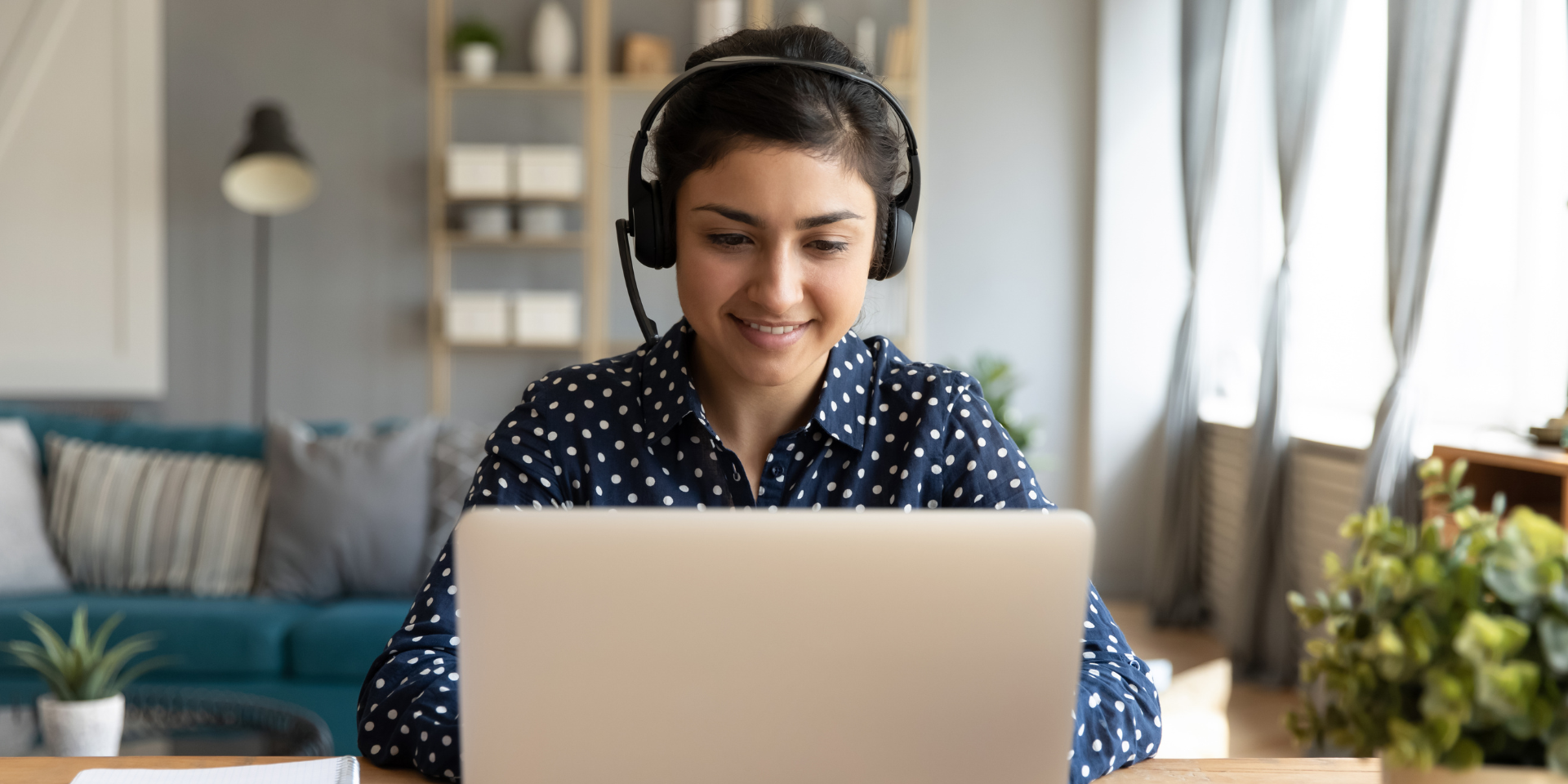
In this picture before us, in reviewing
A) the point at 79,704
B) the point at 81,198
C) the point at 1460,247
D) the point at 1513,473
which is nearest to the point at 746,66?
the point at 79,704

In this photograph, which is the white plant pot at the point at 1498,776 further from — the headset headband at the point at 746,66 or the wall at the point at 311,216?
the wall at the point at 311,216

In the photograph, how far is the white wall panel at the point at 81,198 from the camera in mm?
4332

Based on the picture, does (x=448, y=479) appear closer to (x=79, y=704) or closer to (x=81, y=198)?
(x=79, y=704)

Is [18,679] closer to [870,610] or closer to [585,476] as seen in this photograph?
[585,476]

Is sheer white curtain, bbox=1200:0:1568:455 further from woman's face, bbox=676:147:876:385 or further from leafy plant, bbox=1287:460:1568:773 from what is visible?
leafy plant, bbox=1287:460:1568:773

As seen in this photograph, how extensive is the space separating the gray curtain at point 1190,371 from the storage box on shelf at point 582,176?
3.21 ft

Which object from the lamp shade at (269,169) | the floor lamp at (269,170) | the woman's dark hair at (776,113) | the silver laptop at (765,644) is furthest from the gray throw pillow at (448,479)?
the silver laptop at (765,644)

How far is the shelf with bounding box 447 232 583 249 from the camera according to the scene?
14.4ft

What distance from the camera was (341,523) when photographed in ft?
9.45

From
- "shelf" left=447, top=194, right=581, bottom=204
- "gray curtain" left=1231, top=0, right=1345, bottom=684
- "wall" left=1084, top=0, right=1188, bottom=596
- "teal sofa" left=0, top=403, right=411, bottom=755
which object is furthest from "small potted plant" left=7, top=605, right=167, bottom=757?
"wall" left=1084, top=0, right=1188, bottom=596

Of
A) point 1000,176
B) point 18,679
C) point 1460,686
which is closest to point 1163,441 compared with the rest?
point 1000,176

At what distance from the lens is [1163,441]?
4.47m

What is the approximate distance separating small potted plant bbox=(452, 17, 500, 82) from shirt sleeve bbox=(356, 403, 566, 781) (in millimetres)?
3585

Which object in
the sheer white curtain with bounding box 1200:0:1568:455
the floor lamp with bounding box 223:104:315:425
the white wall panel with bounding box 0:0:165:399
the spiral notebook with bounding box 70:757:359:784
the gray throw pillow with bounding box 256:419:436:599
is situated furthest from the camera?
the white wall panel with bounding box 0:0:165:399
